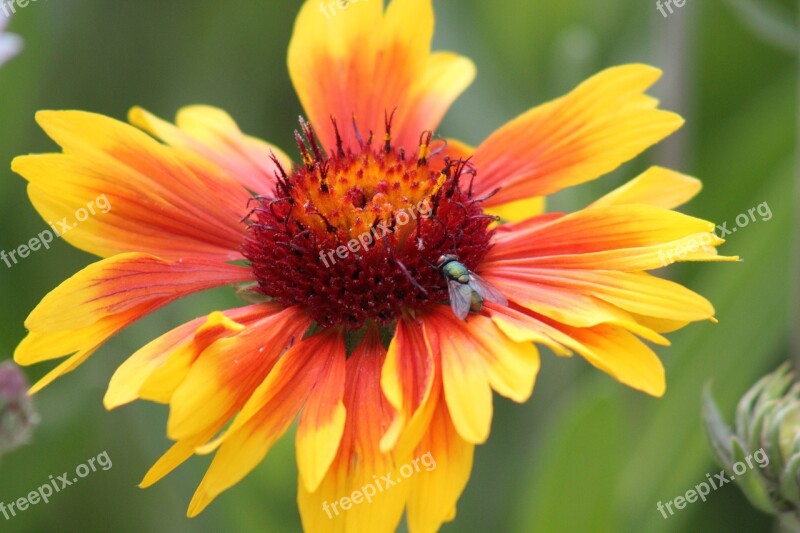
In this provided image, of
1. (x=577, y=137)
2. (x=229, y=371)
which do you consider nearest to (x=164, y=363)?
(x=229, y=371)

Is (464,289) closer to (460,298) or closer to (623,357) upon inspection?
(460,298)

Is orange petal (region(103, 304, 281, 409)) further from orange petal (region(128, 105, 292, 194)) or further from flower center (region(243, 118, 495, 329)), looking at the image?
orange petal (region(128, 105, 292, 194))

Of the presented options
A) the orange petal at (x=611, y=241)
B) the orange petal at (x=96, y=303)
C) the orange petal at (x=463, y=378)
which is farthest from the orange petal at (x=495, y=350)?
the orange petal at (x=96, y=303)

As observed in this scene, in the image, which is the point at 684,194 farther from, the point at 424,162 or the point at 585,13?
the point at 585,13

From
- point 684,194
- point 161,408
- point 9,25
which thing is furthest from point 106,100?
point 684,194

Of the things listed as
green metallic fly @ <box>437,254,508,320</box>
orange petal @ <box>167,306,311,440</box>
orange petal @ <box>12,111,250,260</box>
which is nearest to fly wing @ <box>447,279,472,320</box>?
green metallic fly @ <box>437,254,508,320</box>

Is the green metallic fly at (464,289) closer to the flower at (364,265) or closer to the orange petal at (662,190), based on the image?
the flower at (364,265)
